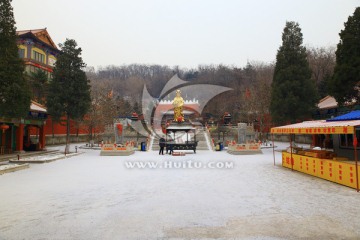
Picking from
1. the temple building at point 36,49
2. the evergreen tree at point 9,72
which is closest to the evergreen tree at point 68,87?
the evergreen tree at point 9,72

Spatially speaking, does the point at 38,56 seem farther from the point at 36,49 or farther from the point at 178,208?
the point at 178,208

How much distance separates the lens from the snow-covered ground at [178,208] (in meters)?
5.27

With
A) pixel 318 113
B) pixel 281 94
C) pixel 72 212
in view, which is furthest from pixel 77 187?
pixel 318 113

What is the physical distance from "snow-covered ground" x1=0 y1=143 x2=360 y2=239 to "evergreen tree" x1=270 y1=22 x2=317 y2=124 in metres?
14.5

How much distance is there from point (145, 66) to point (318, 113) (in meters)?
87.4

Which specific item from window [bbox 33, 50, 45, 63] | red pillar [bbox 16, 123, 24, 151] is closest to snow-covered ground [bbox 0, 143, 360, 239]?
red pillar [bbox 16, 123, 24, 151]

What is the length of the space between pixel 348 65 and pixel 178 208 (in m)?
15.3

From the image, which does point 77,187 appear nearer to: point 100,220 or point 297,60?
point 100,220

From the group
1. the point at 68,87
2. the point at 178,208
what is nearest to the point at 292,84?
the point at 68,87

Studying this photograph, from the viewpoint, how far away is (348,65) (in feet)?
54.7

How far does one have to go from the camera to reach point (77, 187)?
9.71 meters

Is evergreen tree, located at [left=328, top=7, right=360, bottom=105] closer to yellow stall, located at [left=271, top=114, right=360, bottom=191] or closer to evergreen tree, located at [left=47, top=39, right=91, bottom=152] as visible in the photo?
yellow stall, located at [left=271, top=114, right=360, bottom=191]

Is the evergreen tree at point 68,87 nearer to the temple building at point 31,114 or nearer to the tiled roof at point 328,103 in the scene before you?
the temple building at point 31,114

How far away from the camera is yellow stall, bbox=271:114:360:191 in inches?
364
